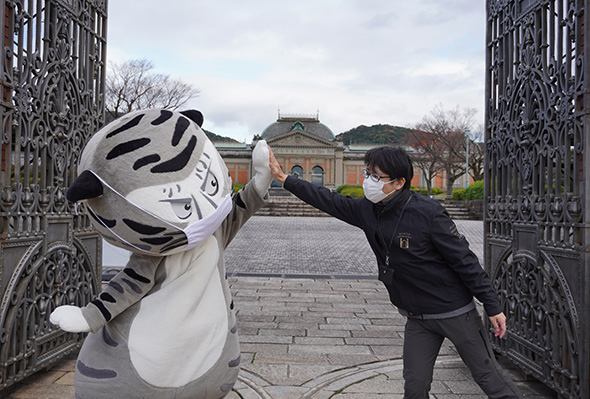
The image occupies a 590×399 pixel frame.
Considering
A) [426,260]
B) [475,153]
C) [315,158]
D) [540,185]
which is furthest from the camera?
[315,158]

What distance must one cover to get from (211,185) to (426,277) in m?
1.31

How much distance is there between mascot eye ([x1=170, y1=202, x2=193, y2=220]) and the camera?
2.11 metres

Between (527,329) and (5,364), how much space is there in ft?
13.0

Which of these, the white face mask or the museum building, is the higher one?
the museum building

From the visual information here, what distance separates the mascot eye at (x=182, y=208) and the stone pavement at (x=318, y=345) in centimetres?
205

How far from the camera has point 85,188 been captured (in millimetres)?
2018

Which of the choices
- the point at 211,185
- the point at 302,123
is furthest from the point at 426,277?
the point at 302,123

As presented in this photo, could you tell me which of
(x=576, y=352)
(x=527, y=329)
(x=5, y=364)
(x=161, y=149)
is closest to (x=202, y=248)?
(x=161, y=149)

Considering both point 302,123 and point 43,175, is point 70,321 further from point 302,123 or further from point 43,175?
point 302,123

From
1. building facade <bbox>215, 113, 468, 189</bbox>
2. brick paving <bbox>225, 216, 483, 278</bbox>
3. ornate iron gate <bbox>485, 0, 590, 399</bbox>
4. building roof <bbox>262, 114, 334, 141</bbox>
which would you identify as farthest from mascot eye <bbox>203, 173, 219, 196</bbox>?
building roof <bbox>262, 114, 334, 141</bbox>

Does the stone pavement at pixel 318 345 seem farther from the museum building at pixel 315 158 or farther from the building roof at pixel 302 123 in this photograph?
the building roof at pixel 302 123

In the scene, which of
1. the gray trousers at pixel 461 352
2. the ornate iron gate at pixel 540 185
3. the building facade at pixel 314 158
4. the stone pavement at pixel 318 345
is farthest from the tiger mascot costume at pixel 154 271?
the building facade at pixel 314 158

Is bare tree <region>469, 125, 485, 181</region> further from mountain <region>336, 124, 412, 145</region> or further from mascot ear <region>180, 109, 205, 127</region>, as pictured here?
mountain <region>336, 124, 412, 145</region>

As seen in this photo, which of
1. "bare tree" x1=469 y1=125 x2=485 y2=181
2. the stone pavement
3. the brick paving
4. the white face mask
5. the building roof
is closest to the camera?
the white face mask
